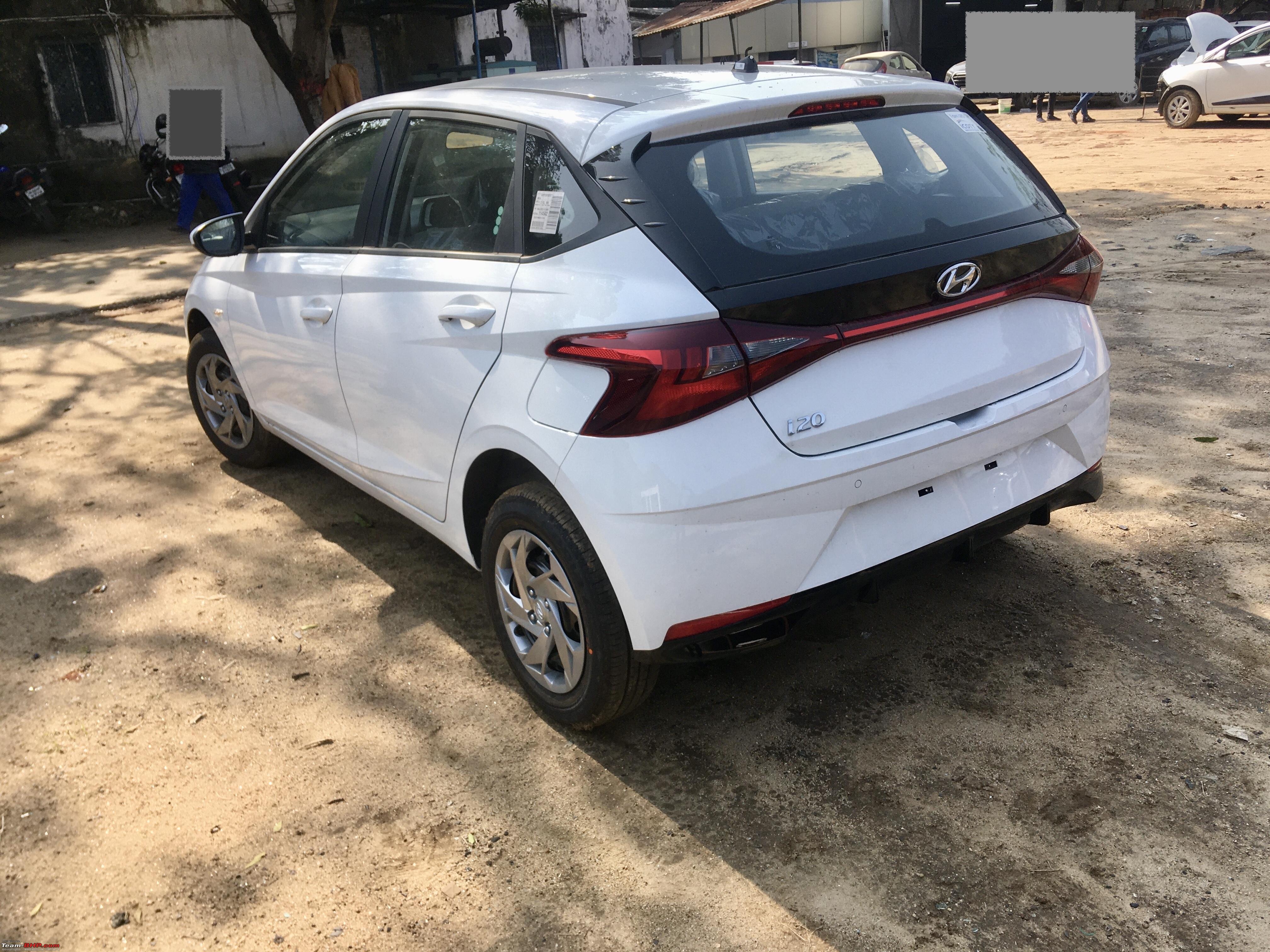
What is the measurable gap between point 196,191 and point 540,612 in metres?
11.8

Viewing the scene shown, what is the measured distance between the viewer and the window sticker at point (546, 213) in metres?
2.82

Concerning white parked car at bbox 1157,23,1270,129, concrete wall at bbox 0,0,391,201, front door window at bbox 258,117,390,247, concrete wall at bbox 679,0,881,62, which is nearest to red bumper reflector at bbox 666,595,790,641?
front door window at bbox 258,117,390,247

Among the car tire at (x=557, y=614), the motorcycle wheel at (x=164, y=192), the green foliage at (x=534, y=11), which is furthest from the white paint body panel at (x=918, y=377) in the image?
the green foliage at (x=534, y=11)

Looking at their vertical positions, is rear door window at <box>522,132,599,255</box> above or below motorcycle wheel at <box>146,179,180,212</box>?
above

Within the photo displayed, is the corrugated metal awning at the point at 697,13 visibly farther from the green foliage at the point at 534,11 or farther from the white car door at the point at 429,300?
the white car door at the point at 429,300

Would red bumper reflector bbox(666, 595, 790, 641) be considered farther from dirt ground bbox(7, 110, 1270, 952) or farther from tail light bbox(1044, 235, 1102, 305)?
tail light bbox(1044, 235, 1102, 305)

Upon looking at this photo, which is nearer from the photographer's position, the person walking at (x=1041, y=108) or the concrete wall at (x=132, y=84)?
the concrete wall at (x=132, y=84)

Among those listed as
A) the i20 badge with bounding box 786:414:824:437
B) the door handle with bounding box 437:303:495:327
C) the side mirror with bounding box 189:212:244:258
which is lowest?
the i20 badge with bounding box 786:414:824:437

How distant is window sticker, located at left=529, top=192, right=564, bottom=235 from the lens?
2818 millimetres

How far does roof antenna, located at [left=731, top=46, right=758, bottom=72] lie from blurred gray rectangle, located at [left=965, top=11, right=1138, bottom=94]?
18780 mm

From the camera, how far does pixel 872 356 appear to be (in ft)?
8.43

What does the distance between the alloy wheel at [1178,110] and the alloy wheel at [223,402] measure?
17.4 meters

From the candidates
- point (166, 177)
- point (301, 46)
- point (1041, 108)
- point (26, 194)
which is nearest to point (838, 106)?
point (301, 46)

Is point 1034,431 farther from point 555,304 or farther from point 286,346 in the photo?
point 286,346
